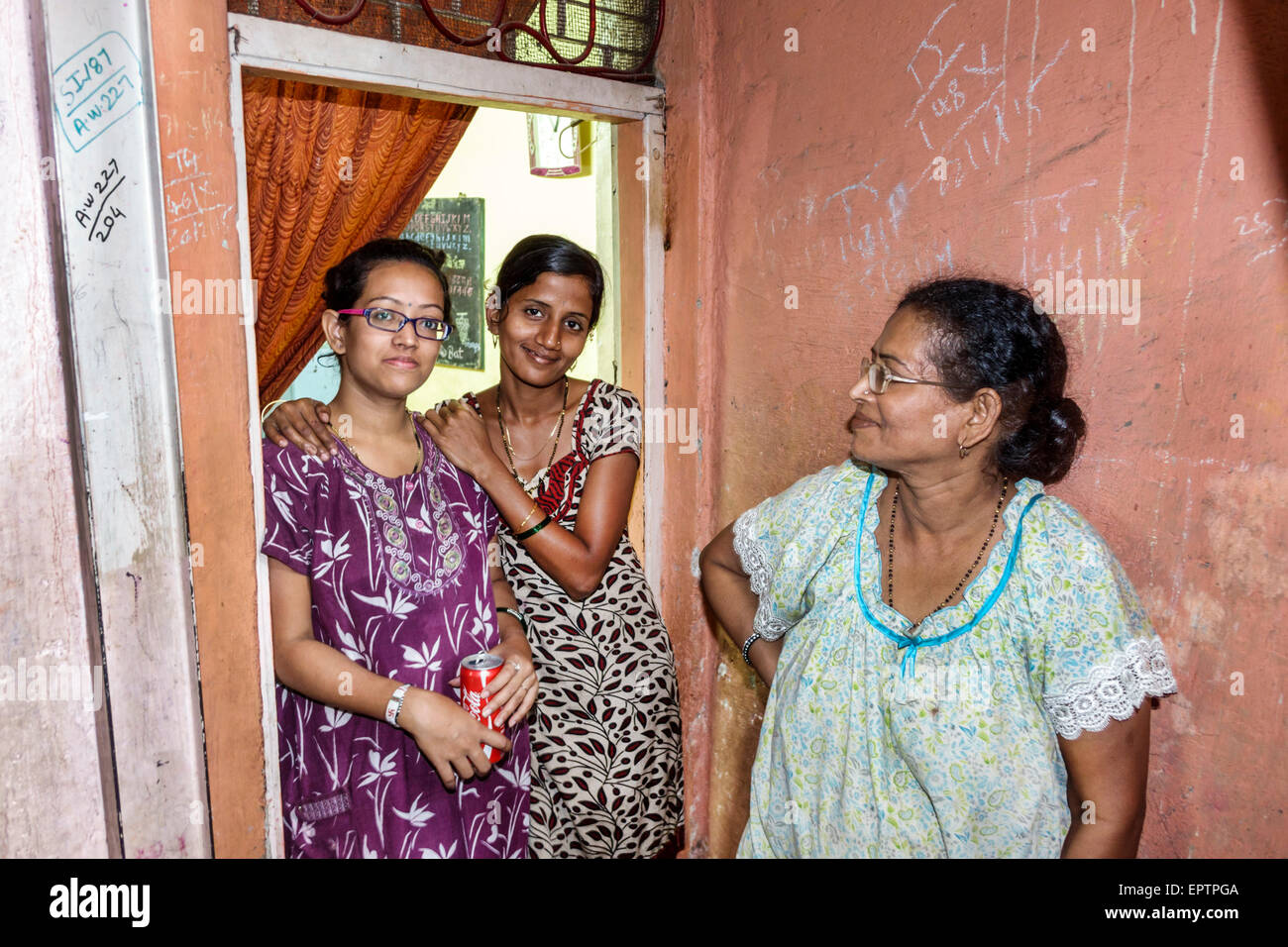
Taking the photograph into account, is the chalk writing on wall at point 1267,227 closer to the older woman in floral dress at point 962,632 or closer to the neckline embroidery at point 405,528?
the older woman in floral dress at point 962,632

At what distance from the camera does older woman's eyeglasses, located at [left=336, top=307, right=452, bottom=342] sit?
82.8 inches

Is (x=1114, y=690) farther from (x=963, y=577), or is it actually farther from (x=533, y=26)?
(x=533, y=26)

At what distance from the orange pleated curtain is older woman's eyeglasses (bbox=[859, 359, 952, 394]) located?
1.75 metres

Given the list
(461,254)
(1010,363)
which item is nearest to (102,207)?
(1010,363)

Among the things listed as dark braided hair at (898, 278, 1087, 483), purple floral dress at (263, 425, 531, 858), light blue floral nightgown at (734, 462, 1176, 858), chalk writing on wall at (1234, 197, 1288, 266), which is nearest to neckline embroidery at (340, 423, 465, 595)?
purple floral dress at (263, 425, 531, 858)

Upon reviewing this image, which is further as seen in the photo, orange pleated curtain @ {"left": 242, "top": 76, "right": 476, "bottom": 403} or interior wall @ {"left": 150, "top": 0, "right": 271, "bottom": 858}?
orange pleated curtain @ {"left": 242, "top": 76, "right": 476, "bottom": 403}

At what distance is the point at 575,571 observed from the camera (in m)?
2.46

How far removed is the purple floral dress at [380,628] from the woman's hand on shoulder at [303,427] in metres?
0.03

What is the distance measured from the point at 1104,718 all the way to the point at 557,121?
131 inches

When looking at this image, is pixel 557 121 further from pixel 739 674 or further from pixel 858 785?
pixel 858 785

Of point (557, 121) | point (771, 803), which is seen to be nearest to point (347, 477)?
point (771, 803)

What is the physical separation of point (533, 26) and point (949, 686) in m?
2.14

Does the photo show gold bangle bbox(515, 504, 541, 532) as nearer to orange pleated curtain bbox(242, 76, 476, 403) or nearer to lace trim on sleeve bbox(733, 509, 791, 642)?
lace trim on sleeve bbox(733, 509, 791, 642)
